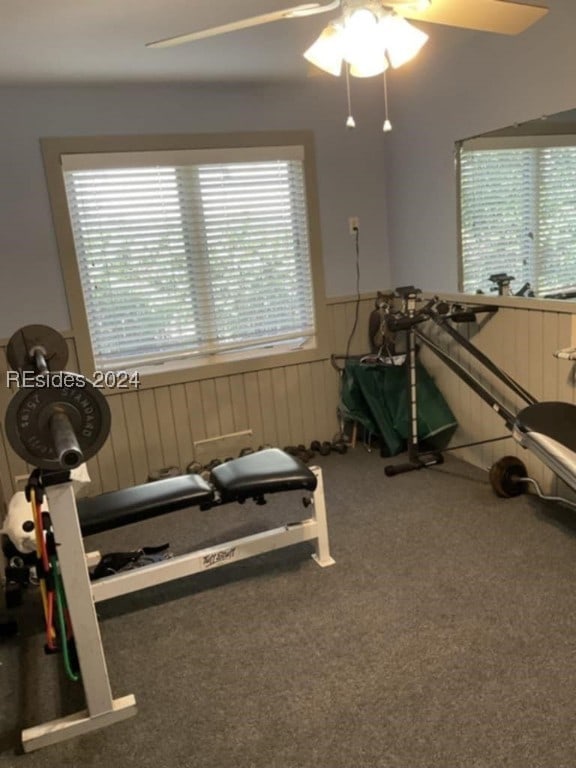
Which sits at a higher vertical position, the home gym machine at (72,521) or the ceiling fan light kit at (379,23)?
the ceiling fan light kit at (379,23)

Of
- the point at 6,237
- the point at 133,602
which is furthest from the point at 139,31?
the point at 133,602

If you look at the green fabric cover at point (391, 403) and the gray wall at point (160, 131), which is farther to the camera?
the green fabric cover at point (391, 403)

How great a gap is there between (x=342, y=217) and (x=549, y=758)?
312 cm

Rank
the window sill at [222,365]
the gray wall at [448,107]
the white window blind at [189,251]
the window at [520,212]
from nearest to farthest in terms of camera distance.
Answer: the gray wall at [448,107], the window at [520,212], the white window blind at [189,251], the window sill at [222,365]

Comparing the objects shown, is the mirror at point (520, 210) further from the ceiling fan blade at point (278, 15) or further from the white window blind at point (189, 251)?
the ceiling fan blade at point (278, 15)

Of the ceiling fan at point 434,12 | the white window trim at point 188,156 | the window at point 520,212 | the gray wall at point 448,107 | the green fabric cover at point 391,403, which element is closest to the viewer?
the ceiling fan at point 434,12

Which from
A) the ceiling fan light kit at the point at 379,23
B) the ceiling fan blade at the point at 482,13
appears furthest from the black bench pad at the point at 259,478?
the ceiling fan blade at the point at 482,13

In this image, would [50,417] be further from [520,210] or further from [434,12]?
[520,210]

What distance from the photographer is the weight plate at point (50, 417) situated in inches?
61.2

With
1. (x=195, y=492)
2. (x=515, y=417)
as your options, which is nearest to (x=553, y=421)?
(x=515, y=417)

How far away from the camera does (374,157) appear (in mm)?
3830

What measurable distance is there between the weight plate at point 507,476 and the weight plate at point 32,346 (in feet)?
7.30

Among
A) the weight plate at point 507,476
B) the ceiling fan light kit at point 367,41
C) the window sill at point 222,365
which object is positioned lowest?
the weight plate at point 507,476

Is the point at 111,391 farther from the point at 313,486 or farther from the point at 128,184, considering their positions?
the point at 313,486
